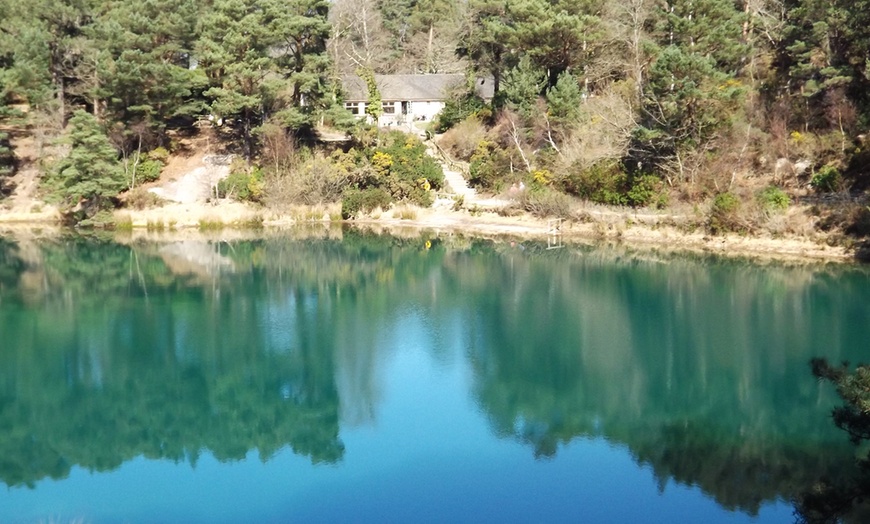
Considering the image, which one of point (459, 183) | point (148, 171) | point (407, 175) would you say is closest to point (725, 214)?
point (459, 183)

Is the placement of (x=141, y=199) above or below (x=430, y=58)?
below

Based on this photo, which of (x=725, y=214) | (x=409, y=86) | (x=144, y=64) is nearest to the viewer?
(x=725, y=214)

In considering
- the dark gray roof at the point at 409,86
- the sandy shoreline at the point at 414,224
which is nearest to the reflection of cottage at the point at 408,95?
the dark gray roof at the point at 409,86

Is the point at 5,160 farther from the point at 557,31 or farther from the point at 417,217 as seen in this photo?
the point at 557,31

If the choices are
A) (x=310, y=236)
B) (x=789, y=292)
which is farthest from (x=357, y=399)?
(x=310, y=236)

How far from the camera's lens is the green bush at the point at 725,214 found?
2930 cm

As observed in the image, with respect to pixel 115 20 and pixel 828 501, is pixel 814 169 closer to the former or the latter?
pixel 828 501

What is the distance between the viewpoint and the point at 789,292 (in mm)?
24188

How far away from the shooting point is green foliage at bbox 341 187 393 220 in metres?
37.2

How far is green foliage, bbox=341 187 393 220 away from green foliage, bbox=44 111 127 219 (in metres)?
9.60

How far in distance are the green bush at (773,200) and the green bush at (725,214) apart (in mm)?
794

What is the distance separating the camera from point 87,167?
114 ft

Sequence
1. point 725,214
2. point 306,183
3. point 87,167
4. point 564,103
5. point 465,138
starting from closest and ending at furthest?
point 725,214
point 87,167
point 564,103
point 306,183
point 465,138

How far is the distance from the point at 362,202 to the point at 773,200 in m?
17.1
